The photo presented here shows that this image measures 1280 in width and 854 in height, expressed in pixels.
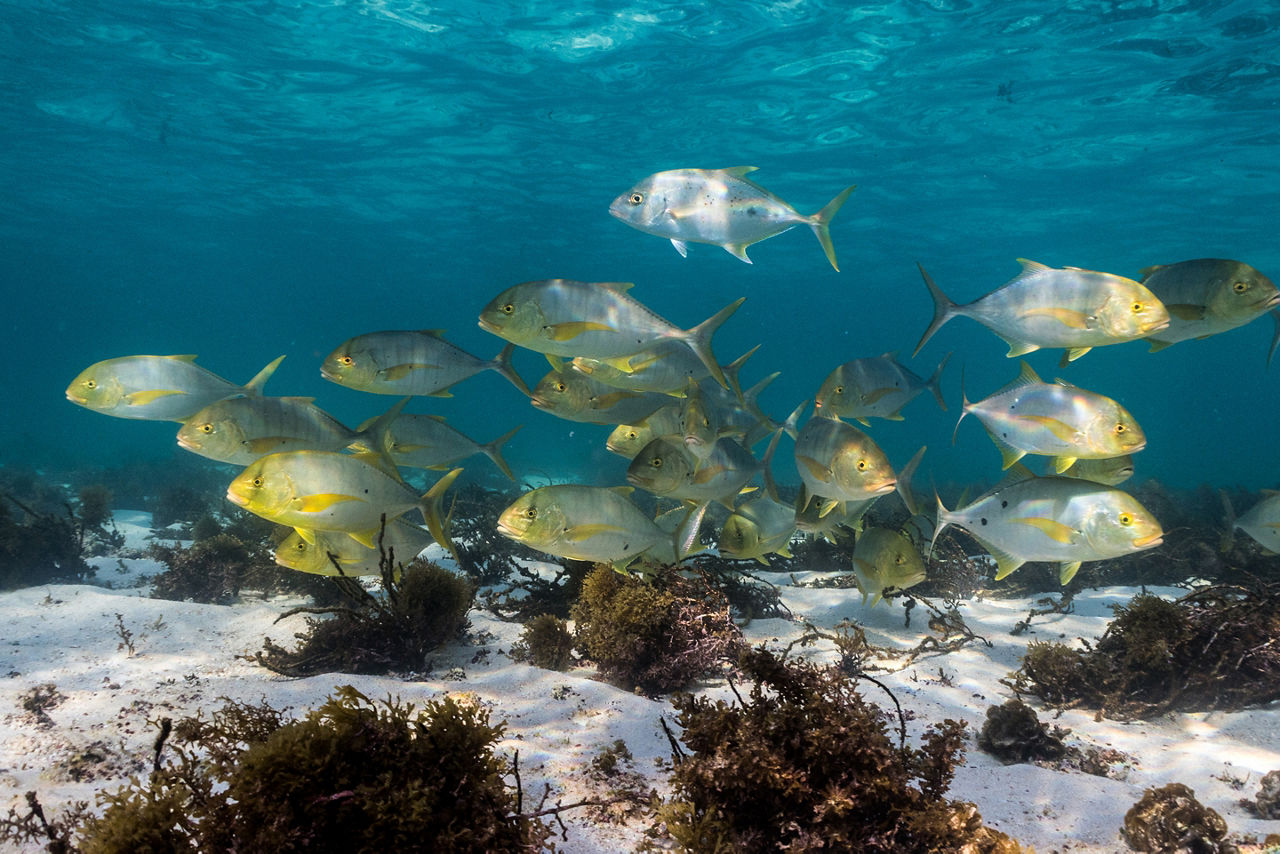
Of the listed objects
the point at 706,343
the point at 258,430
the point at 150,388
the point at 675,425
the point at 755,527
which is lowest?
the point at 755,527

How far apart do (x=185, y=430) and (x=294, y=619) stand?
2.35 meters

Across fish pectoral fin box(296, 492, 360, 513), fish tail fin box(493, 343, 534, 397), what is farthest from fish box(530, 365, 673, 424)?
fish pectoral fin box(296, 492, 360, 513)

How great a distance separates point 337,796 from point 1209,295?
5.68m

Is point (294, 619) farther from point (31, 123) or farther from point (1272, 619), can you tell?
point (31, 123)

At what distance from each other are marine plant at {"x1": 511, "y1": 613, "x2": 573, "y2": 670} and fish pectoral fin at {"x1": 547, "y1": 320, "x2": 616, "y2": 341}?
222 cm

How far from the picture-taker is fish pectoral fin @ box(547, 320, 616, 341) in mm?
4133

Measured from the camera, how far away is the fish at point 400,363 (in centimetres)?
438

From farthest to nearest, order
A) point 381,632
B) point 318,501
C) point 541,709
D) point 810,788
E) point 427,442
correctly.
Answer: point 427,442, point 381,632, point 541,709, point 318,501, point 810,788

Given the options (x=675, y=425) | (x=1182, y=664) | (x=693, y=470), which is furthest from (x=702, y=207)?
(x=1182, y=664)

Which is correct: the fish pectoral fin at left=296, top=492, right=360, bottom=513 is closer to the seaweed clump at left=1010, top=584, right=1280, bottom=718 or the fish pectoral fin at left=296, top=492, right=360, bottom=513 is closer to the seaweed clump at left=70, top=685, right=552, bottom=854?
the seaweed clump at left=70, top=685, right=552, bottom=854

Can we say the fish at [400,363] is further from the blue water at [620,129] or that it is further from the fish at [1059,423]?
the blue water at [620,129]

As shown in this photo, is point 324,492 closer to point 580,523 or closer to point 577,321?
point 580,523

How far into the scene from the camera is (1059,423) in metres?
4.00

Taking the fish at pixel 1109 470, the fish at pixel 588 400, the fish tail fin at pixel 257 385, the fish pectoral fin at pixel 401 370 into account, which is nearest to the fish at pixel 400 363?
the fish pectoral fin at pixel 401 370
